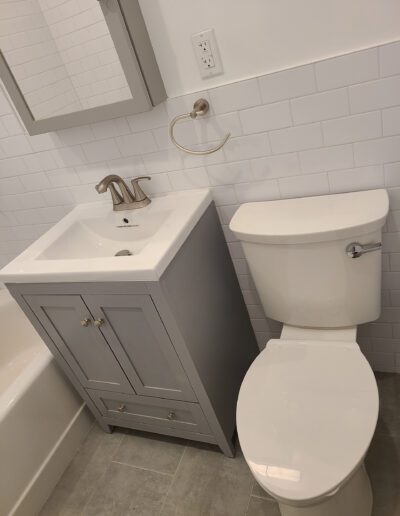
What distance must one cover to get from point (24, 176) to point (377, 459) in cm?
179

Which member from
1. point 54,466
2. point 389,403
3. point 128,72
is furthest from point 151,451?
point 128,72

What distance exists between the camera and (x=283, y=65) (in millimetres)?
1052

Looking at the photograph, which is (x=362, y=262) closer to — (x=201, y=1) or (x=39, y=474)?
(x=201, y=1)

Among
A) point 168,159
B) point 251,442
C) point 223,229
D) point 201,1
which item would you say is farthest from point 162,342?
point 201,1

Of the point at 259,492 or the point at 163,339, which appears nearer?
the point at 163,339

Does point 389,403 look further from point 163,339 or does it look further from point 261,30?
point 261,30

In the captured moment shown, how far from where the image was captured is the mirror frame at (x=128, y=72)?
1.03 metres

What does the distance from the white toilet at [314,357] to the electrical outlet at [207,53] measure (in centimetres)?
44

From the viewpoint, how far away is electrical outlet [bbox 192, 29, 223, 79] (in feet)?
3.49

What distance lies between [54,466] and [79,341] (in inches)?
24.6

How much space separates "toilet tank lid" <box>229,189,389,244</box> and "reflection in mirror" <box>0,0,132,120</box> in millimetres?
564

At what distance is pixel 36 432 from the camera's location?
1466mm

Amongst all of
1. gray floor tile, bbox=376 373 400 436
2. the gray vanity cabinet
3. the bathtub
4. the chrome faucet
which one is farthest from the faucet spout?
gray floor tile, bbox=376 373 400 436

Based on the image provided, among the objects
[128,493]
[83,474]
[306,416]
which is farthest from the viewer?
[83,474]
